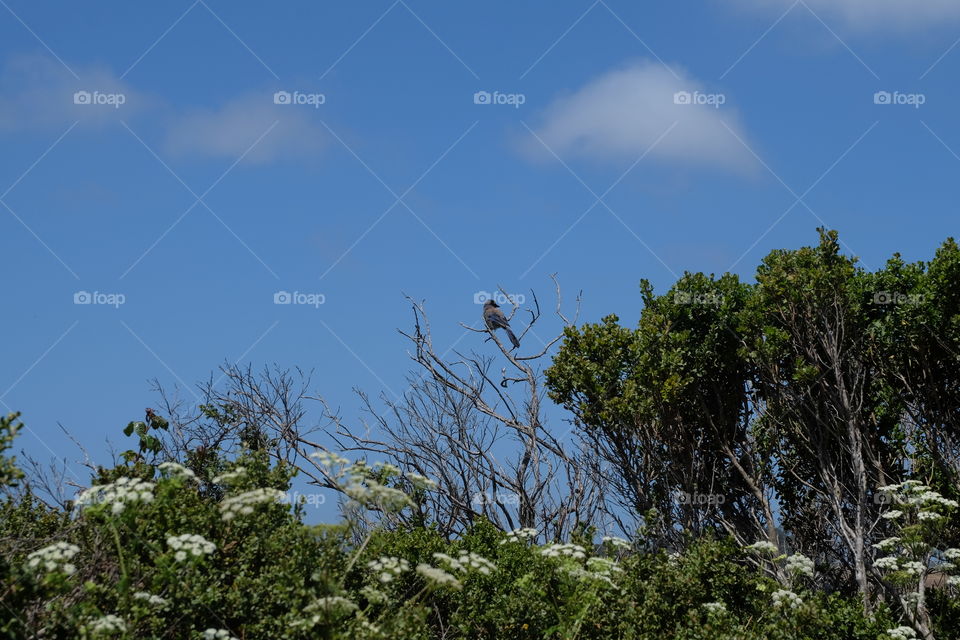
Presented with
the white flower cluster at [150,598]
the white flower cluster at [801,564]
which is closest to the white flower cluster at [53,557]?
the white flower cluster at [150,598]

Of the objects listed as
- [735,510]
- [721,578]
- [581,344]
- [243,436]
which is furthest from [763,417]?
[243,436]

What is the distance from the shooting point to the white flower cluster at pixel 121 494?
5.26 m

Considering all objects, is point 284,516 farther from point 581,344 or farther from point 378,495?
point 581,344

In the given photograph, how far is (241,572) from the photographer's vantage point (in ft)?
20.2

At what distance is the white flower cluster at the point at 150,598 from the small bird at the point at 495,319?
8.00 metres

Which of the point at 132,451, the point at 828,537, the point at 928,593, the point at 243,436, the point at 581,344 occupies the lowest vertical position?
the point at 928,593

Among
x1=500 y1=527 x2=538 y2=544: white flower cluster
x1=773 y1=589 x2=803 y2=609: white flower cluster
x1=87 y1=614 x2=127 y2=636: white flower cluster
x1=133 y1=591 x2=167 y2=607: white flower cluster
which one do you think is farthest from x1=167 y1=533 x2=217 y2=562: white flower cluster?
x1=773 y1=589 x2=803 y2=609: white flower cluster

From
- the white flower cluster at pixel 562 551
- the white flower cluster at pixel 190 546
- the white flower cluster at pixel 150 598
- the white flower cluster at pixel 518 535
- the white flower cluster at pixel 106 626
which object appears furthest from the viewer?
the white flower cluster at pixel 518 535

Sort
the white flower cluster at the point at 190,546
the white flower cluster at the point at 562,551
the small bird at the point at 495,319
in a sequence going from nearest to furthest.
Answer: the white flower cluster at the point at 190,546 → the white flower cluster at the point at 562,551 → the small bird at the point at 495,319

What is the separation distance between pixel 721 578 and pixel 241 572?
14.3ft

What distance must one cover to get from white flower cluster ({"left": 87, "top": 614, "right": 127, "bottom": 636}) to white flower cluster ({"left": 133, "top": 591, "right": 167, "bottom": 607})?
0.37 meters

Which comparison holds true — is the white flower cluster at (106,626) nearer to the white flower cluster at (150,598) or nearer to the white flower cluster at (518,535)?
the white flower cluster at (150,598)

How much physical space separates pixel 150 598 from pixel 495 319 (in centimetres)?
816

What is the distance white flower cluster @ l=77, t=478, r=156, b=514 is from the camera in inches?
207
